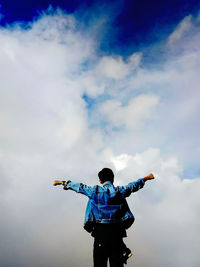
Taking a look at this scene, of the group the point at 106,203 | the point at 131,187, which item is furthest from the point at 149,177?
the point at 106,203

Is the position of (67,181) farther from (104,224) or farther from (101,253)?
(101,253)

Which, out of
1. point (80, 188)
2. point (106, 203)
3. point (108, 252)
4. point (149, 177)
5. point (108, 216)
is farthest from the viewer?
point (149, 177)

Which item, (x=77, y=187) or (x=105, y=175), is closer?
(x=77, y=187)

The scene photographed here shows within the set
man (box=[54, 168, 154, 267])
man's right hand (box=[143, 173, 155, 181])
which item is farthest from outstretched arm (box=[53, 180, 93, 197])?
man's right hand (box=[143, 173, 155, 181])

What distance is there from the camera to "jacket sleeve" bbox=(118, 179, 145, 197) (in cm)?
591

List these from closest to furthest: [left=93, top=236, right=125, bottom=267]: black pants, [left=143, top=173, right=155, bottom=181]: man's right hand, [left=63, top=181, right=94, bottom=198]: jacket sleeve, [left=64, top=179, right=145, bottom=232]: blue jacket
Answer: [left=93, top=236, right=125, bottom=267]: black pants → [left=64, top=179, right=145, bottom=232]: blue jacket → [left=63, top=181, right=94, bottom=198]: jacket sleeve → [left=143, top=173, right=155, bottom=181]: man's right hand

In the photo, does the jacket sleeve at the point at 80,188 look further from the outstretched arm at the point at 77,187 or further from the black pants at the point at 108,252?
the black pants at the point at 108,252

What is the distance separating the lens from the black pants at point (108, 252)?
5.03 metres

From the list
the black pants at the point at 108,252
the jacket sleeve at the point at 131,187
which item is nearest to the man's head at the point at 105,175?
the jacket sleeve at the point at 131,187

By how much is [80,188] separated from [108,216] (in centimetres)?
107

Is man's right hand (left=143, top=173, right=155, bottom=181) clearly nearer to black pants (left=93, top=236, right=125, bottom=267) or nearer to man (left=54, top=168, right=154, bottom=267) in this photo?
man (left=54, top=168, right=154, bottom=267)

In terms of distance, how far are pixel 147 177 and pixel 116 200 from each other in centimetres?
115

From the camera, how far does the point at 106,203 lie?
221 inches

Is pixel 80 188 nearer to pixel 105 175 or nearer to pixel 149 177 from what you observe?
pixel 105 175
